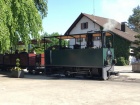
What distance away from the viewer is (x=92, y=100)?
1022 cm

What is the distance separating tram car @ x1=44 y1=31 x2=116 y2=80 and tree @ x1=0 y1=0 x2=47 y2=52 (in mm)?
2206

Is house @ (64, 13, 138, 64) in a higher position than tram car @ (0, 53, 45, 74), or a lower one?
higher

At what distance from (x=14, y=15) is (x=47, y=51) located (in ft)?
12.8

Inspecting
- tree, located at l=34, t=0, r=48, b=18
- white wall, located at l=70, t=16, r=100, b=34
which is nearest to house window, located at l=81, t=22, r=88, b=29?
white wall, located at l=70, t=16, r=100, b=34

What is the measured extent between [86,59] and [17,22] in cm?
575

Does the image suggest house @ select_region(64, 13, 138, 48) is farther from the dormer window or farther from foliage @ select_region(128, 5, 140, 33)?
foliage @ select_region(128, 5, 140, 33)

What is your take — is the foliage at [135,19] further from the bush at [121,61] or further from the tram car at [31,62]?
the tram car at [31,62]

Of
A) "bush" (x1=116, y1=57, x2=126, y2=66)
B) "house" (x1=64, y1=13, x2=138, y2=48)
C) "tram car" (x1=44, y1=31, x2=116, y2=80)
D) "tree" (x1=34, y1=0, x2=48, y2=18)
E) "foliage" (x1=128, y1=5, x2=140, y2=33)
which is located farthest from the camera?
"foliage" (x1=128, y1=5, x2=140, y2=33)

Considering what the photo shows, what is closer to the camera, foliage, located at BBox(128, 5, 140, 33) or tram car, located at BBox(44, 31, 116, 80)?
tram car, located at BBox(44, 31, 116, 80)

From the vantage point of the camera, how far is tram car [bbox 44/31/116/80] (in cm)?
1790

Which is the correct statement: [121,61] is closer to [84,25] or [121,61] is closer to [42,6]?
[84,25]

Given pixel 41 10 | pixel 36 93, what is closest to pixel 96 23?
pixel 41 10

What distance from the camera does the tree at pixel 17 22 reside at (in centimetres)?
1750

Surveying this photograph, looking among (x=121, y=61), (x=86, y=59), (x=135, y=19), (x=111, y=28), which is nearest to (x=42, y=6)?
(x=86, y=59)
